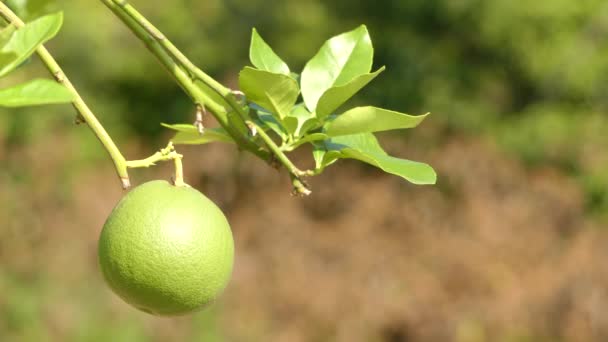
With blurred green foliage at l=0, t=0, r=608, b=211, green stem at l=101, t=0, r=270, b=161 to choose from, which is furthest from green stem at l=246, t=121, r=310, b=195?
A: blurred green foliage at l=0, t=0, r=608, b=211

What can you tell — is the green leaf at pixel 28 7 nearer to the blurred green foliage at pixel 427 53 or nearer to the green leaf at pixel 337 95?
the green leaf at pixel 337 95

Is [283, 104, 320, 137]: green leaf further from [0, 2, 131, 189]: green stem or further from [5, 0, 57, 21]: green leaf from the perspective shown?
[5, 0, 57, 21]: green leaf

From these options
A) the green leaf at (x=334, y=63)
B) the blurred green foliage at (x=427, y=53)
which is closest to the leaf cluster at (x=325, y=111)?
the green leaf at (x=334, y=63)

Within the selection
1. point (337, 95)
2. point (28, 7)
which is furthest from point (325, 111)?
point (28, 7)

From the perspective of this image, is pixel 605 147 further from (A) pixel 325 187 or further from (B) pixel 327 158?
(B) pixel 327 158

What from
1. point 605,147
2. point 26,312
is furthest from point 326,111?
point 605,147

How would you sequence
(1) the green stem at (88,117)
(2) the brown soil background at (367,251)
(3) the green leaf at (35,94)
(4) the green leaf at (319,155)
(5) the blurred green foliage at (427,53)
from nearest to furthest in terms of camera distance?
(3) the green leaf at (35,94), (1) the green stem at (88,117), (4) the green leaf at (319,155), (2) the brown soil background at (367,251), (5) the blurred green foliage at (427,53)
